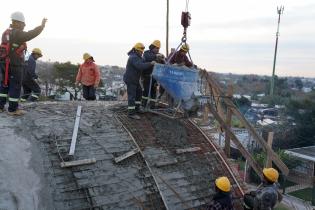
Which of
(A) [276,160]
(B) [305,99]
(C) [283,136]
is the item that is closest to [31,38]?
(A) [276,160]

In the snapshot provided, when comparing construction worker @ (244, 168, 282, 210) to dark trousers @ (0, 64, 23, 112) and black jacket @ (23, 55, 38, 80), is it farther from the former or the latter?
black jacket @ (23, 55, 38, 80)

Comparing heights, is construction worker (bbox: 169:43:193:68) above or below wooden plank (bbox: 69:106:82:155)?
above

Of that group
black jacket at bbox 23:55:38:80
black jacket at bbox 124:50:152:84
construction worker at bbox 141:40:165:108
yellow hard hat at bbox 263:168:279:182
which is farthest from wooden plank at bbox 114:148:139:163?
black jacket at bbox 23:55:38:80

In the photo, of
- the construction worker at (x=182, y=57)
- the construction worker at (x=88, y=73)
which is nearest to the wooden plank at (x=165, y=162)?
the construction worker at (x=182, y=57)

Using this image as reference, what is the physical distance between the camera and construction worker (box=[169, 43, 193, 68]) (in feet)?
36.1

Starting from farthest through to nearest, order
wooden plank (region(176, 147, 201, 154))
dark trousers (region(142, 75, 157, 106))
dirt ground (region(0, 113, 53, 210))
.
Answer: dark trousers (region(142, 75, 157, 106))
wooden plank (region(176, 147, 201, 154))
dirt ground (region(0, 113, 53, 210))

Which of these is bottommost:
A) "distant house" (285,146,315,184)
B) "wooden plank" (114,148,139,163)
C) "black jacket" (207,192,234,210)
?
"distant house" (285,146,315,184)

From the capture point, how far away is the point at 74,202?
23.7 feet

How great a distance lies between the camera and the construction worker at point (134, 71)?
9.91 meters

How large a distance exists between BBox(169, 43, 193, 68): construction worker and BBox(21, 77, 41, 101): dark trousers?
3.84 m

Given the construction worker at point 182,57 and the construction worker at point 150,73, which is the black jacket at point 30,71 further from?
the construction worker at point 182,57

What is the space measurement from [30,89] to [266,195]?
7327 millimetres

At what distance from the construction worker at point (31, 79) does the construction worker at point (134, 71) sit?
2781 millimetres

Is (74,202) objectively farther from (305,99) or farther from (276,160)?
(305,99)
